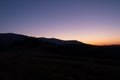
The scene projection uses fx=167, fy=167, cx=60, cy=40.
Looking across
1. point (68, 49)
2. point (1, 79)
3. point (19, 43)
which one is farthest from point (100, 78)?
point (19, 43)

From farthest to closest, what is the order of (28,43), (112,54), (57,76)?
(28,43) → (112,54) → (57,76)

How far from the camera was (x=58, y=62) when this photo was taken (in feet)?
70.4

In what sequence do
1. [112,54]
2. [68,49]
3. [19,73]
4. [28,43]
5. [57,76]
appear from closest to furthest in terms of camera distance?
[57,76] → [19,73] → [112,54] → [68,49] → [28,43]

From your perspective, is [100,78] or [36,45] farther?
[36,45]

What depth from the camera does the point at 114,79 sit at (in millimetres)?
14234

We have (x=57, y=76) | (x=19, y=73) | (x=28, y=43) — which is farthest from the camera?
(x=28, y=43)

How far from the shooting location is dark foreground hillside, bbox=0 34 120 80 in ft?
45.4

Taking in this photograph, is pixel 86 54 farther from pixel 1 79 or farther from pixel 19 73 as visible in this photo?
pixel 1 79

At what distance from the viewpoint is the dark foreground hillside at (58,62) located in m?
13.9

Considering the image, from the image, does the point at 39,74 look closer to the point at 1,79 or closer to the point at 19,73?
the point at 19,73

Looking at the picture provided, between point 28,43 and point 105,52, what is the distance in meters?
19.8

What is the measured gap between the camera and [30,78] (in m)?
12.7

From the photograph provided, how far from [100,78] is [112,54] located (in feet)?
67.1

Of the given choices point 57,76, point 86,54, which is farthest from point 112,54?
point 57,76
